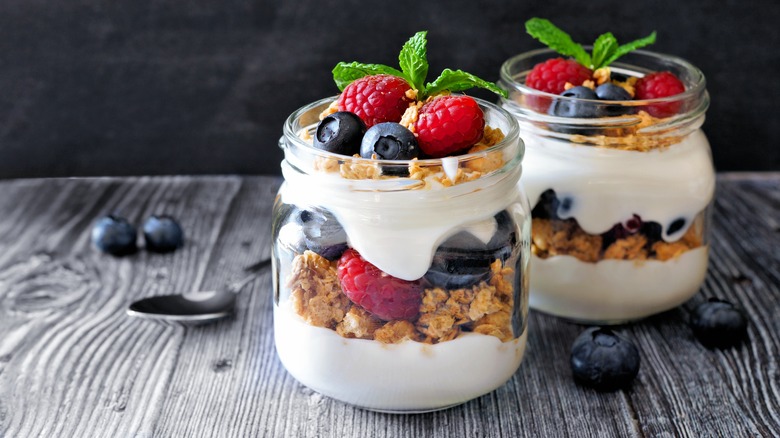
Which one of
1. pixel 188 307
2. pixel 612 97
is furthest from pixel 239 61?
pixel 612 97

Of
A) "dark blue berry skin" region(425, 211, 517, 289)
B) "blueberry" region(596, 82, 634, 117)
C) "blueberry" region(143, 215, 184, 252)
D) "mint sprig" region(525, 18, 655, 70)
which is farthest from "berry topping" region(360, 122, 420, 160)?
"blueberry" region(143, 215, 184, 252)

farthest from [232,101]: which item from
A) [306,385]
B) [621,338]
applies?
[621,338]

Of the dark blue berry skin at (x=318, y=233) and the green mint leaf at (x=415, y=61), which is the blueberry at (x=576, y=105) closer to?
the green mint leaf at (x=415, y=61)

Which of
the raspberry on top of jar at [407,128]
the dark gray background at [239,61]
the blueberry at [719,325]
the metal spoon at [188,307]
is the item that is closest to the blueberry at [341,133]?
the raspberry on top of jar at [407,128]

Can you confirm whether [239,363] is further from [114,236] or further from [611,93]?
[611,93]

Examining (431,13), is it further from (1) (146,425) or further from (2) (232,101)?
(1) (146,425)

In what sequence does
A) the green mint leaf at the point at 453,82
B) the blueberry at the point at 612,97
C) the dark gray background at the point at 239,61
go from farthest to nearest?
the dark gray background at the point at 239,61
the blueberry at the point at 612,97
the green mint leaf at the point at 453,82

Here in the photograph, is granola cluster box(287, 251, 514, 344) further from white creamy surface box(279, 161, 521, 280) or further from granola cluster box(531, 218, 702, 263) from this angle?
granola cluster box(531, 218, 702, 263)
